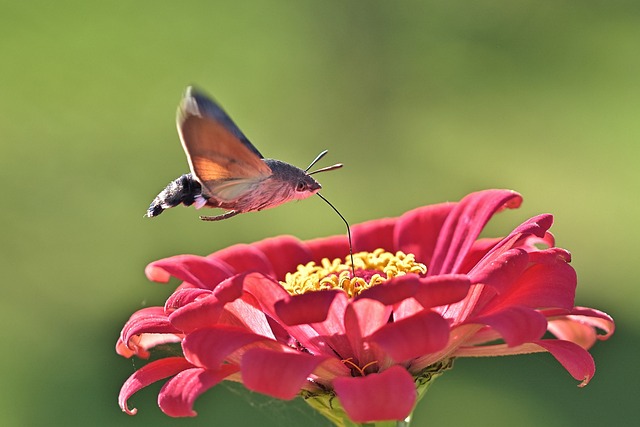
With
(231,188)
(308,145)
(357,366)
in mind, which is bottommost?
(308,145)

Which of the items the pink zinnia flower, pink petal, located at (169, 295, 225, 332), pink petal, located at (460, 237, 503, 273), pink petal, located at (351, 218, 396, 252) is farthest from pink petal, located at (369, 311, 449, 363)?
pink petal, located at (351, 218, 396, 252)

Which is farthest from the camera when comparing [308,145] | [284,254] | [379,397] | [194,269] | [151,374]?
[308,145]

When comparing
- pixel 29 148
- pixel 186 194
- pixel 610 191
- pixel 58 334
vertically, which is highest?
pixel 186 194

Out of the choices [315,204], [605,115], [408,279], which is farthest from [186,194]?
[605,115]

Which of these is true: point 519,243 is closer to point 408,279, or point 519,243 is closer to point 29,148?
point 408,279

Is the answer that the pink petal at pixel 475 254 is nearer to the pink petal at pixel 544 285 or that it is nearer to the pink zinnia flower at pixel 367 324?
the pink zinnia flower at pixel 367 324

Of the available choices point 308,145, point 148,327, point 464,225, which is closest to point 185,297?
point 148,327

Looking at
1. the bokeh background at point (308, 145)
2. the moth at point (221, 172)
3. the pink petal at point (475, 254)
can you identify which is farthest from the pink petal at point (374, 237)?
the bokeh background at point (308, 145)

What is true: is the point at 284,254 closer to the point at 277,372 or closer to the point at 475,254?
the point at 475,254
